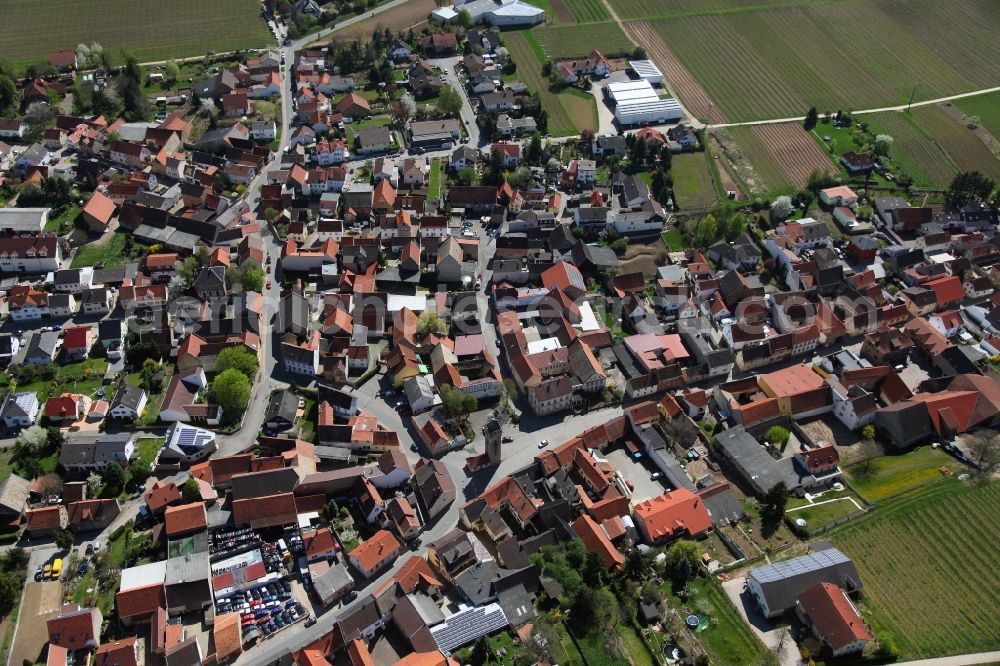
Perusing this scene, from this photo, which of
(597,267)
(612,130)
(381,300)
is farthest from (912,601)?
(612,130)

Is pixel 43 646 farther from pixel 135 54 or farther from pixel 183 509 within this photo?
pixel 135 54

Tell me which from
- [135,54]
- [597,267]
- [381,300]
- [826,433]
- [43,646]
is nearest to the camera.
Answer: [43,646]

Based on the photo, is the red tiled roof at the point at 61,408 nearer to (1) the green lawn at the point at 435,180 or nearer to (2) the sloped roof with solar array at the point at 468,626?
(2) the sloped roof with solar array at the point at 468,626

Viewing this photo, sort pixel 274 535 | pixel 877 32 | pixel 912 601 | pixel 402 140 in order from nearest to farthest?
pixel 912 601
pixel 274 535
pixel 402 140
pixel 877 32

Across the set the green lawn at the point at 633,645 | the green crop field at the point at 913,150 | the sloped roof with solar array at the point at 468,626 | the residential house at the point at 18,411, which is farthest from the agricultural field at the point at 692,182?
the residential house at the point at 18,411

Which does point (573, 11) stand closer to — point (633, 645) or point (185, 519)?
point (185, 519)

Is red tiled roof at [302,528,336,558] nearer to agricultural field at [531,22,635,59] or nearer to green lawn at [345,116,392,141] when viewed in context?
green lawn at [345,116,392,141]
